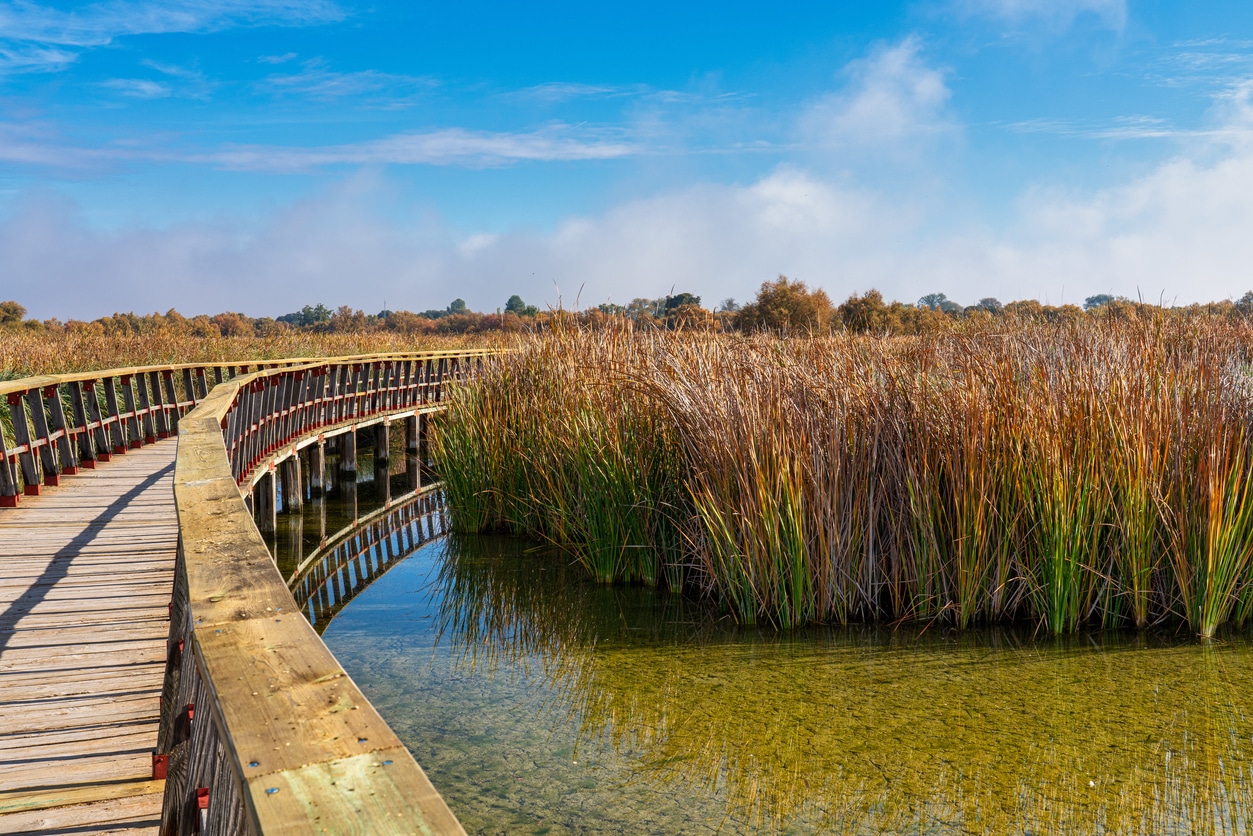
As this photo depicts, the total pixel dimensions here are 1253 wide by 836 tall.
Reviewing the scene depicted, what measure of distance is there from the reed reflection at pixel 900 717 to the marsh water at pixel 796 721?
0.01 meters

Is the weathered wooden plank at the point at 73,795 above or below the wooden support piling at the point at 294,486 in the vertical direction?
above

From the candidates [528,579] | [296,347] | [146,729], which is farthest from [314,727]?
[296,347]

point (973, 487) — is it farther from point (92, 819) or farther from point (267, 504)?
point (267, 504)

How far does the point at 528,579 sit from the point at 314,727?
19.4 feet

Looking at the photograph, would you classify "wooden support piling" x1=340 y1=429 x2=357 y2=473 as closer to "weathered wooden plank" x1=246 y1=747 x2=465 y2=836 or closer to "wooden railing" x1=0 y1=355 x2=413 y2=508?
"wooden railing" x1=0 y1=355 x2=413 y2=508

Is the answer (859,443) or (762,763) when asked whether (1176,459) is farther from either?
(762,763)

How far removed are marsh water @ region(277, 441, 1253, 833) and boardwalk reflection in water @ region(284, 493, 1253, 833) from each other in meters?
0.01

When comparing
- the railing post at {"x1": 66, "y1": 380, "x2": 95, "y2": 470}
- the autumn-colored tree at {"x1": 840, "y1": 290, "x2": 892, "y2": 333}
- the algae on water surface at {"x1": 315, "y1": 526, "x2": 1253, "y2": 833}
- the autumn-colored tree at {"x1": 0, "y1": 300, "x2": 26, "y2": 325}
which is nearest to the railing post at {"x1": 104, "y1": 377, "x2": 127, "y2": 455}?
the railing post at {"x1": 66, "y1": 380, "x2": 95, "y2": 470}

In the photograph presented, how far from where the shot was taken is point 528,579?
6816 mm

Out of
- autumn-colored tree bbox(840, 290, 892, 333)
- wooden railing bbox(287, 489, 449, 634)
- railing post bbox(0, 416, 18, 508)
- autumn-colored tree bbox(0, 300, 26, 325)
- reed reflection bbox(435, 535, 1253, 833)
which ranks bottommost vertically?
wooden railing bbox(287, 489, 449, 634)

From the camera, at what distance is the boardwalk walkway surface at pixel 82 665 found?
98.5 inches

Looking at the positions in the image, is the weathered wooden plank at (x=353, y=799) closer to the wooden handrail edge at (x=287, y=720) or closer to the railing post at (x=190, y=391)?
the wooden handrail edge at (x=287, y=720)

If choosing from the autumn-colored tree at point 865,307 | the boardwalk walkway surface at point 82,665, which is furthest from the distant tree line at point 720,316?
the boardwalk walkway surface at point 82,665

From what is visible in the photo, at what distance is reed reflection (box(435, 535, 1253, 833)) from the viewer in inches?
132
